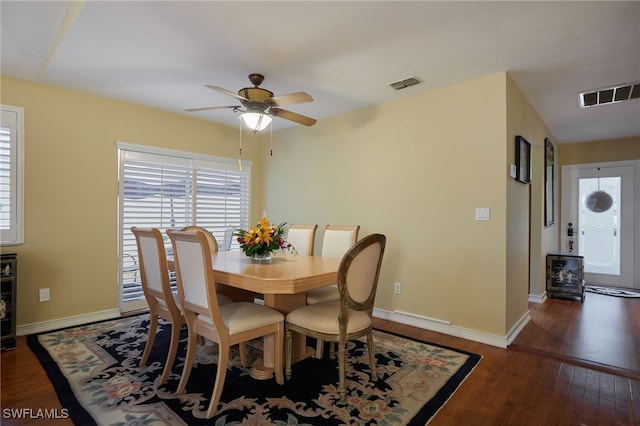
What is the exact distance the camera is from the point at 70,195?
340 cm

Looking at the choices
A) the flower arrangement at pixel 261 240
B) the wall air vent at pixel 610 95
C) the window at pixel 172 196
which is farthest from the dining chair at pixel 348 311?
the wall air vent at pixel 610 95

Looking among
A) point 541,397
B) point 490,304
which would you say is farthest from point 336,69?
point 541,397

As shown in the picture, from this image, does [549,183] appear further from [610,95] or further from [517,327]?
[517,327]

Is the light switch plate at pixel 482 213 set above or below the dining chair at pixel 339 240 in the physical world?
above

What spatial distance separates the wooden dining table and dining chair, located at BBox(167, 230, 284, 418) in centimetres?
16

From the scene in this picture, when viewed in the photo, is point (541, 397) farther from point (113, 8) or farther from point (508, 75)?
point (113, 8)

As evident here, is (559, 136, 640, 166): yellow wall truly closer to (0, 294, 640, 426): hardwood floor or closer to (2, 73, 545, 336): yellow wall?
(2, 73, 545, 336): yellow wall

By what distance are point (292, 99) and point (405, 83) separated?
4.28 ft

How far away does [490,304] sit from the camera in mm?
2980

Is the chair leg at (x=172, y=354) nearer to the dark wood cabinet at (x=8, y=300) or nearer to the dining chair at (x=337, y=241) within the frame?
the dining chair at (x=337, y=241)

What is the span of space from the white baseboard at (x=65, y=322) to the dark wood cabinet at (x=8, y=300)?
0.40 meters

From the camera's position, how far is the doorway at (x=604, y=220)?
5285mm

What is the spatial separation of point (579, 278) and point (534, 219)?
40.8 inches

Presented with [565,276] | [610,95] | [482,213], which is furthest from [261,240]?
[565,276]
